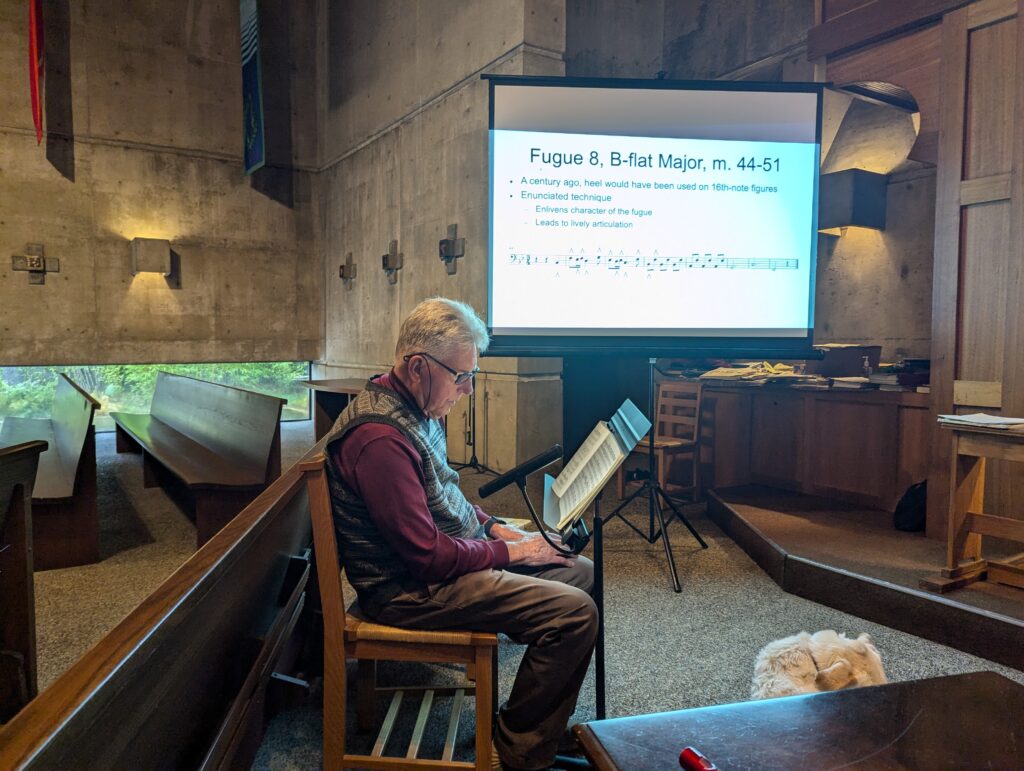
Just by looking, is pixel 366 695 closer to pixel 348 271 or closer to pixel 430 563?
pixel 430 563

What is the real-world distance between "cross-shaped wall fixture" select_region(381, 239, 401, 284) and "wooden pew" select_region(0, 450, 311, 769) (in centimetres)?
530

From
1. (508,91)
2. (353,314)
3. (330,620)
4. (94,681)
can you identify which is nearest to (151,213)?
(353,314)

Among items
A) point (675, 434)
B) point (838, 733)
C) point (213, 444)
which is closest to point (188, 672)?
point (838, 733)

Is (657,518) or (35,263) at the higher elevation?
(35,263)

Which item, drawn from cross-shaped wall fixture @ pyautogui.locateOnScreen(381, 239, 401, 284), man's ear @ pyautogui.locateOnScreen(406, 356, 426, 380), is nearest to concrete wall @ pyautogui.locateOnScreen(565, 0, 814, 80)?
cross-shaped wall fixture @ pyautogui.locateOnScreen(381, 239, 401, 284)

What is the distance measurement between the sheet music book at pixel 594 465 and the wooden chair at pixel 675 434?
273 cm

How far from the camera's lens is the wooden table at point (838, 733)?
3.57ft

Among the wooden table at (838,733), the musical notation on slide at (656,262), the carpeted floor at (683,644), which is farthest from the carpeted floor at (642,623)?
the musical notation on slide at (656,262)

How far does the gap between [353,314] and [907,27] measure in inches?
245

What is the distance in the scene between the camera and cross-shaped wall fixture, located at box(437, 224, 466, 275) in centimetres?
601

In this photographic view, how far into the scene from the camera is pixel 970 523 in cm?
274

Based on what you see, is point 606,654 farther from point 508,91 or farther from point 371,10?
point 371,10

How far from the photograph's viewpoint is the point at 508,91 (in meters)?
2.90

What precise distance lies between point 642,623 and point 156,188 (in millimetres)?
7880
